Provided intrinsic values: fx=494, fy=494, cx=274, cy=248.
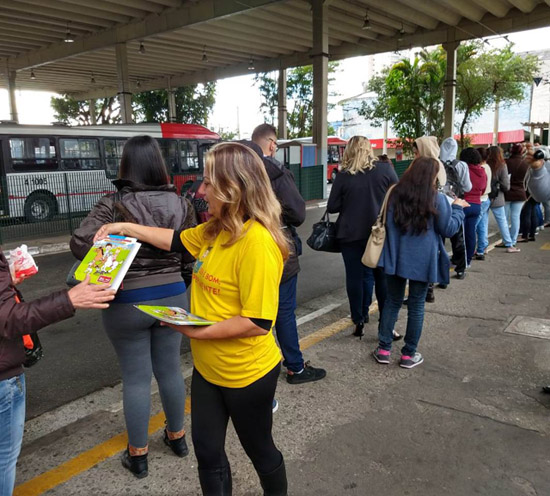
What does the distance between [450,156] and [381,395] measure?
3.91 metres

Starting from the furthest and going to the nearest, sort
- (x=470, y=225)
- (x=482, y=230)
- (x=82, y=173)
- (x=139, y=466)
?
(x=82, y=173), (x=482, y=230), (x=470, y=225), (x=139, y=466)

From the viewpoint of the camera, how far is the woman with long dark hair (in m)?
2.54

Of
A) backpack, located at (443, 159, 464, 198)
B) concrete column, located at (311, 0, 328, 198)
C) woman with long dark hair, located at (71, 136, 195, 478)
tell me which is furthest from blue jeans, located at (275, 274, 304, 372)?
concrete column, located at (311, 0, 328, 198)

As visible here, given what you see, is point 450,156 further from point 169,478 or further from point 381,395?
point 169,478

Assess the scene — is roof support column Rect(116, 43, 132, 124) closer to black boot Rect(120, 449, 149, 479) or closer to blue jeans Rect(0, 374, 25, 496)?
black boot Rect(120, 449, 149, 479)

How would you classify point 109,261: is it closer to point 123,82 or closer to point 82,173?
point 82,173

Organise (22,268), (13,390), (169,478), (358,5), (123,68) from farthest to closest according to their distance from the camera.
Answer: (123,68)
(358,5)
(169,478)
(22,268)
(13,390)

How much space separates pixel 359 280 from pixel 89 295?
123 inches

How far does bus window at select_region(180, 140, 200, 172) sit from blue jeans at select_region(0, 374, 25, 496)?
1703 cm

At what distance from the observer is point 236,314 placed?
197cm

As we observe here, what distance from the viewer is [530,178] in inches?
335

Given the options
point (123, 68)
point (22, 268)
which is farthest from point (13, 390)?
point (123, 68)

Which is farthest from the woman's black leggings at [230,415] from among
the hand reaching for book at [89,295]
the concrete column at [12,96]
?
the concrete column at [12,96]

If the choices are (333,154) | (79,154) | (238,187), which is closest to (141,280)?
(238,187)
